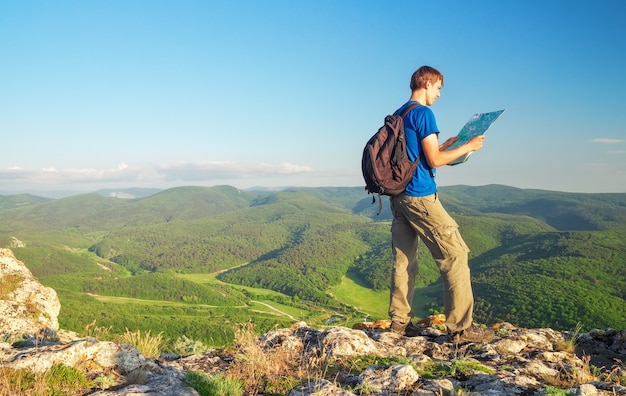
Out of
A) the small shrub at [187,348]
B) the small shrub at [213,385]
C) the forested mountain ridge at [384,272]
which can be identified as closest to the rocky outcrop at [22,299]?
the small shrub at [187,348]

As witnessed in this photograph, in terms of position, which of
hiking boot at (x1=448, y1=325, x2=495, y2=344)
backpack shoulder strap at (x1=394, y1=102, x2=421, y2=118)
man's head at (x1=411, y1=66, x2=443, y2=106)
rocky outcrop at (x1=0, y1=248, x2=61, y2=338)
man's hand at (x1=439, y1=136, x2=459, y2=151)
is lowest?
rocky outcrop at (x1=0, y1=248, x2=61, y2=338)

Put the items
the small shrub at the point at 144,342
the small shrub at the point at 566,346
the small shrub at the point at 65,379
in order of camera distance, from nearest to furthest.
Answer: the small shrub at the point at 65,379
the small shrub at the point at 144,342
the small shrub at the point at 566,346

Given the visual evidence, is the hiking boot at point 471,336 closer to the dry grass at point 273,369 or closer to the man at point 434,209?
the man at point 434,209

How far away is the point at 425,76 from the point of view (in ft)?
17.3

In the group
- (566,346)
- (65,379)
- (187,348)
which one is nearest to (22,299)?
(187,348)

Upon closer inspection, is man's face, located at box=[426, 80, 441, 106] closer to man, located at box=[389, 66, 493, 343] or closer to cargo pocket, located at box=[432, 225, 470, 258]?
man, located at box=[389, 66, 493, 343]

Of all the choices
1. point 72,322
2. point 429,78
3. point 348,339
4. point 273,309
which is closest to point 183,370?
point 348,339

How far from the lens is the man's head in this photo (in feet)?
17.3

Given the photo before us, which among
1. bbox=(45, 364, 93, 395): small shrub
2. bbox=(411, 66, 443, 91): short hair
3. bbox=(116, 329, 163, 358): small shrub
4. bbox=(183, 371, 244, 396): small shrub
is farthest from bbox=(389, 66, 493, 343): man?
bbox=(45, 364, 93, 395): small shrub

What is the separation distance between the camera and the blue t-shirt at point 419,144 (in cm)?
490

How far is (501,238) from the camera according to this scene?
157625 millimetres

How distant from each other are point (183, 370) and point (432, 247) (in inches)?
140

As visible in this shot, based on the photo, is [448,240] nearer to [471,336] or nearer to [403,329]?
[471,336]

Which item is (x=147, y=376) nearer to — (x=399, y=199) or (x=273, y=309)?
(x=399, y=199)
